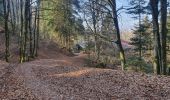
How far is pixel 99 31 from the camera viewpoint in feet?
155

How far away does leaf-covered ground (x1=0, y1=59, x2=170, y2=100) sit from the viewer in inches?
444

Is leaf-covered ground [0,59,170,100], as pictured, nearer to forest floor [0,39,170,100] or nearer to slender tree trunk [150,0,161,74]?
forest floor [0,39,170,100]

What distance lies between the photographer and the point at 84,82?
46.5 ft

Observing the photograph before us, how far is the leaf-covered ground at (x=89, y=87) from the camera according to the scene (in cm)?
1127

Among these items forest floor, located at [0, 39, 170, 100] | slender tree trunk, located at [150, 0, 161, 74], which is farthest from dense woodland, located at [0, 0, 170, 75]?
forest floor, located at [0, 39, 170, 100]

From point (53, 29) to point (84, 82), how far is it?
146ft

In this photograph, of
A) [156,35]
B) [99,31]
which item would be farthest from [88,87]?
[99,31]

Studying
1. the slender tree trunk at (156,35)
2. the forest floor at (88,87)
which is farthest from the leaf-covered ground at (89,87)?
the slender tree trunk at (156,35)

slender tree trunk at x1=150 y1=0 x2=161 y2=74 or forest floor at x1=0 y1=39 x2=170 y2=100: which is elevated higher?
slender tree trunk at x1=150 y1=0 x2=161 y2=74

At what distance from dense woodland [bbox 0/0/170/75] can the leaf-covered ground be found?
4001 millimetres

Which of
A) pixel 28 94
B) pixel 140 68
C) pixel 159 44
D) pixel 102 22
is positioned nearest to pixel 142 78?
pixel 159 44

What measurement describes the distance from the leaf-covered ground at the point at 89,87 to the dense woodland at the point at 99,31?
4001mm

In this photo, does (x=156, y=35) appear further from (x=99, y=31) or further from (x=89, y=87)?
(x=99, y=31)

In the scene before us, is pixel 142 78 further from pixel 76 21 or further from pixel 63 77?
pixel 76 21
